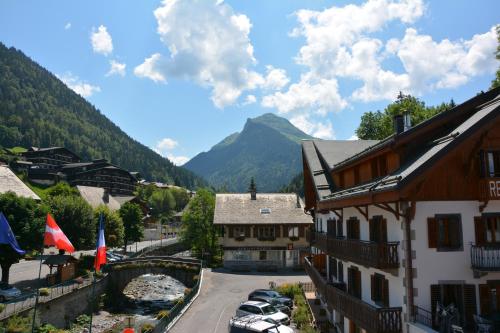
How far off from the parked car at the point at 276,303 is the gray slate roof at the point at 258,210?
24.8m

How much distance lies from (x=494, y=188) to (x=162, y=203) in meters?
160

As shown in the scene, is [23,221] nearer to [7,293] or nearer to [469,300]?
[7,293]

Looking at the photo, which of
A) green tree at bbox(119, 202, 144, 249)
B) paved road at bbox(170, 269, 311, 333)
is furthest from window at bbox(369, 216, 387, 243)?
green tree at bbox(119, 202, 144, 249)

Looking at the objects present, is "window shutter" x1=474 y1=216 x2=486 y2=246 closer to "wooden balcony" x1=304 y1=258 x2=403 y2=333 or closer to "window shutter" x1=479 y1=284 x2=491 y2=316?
"window shutter" x1=479 y1=284 x2=491 y2=316

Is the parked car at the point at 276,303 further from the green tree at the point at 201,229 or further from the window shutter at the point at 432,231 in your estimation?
the green tree at the point at 201,229

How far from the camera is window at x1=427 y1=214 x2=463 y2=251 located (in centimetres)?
1611

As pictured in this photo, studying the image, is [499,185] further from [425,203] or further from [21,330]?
[21,330]

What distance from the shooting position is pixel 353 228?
23375 millimetres

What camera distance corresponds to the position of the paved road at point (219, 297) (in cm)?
3116

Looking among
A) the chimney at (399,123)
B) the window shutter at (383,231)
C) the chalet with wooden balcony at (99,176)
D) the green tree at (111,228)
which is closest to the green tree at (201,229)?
the green tree at (111,228)

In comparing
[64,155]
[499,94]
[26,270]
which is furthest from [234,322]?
[64,155]

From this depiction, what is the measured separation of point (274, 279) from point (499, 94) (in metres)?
38.8

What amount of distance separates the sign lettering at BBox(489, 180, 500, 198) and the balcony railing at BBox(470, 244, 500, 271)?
6.64 ft

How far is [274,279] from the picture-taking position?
5188 centimetres
